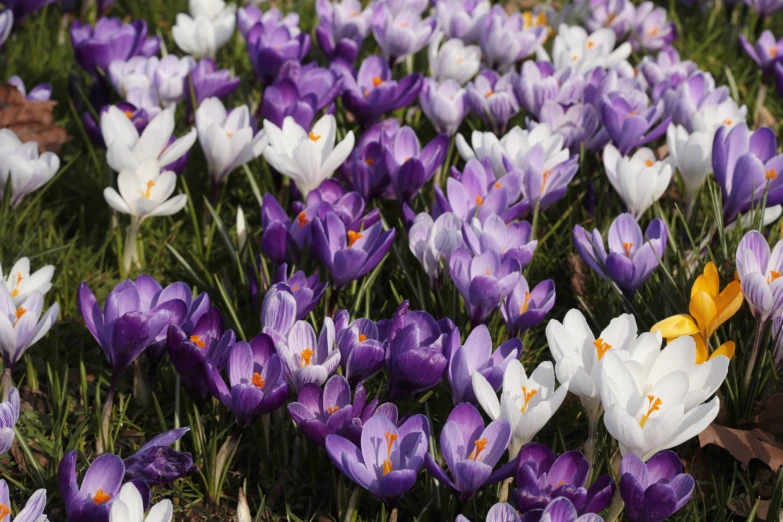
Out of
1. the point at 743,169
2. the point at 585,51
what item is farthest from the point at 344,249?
the point at 585,51

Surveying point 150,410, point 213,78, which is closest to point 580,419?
point 150,410

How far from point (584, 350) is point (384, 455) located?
0.46 meters

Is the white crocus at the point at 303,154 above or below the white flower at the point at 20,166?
above

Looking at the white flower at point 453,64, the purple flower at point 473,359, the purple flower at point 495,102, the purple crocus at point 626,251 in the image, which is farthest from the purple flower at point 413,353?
the white flower at point 453,64

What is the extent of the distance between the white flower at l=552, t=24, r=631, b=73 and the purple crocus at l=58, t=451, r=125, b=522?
Result: 89.0 inches

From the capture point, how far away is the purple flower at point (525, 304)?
→ 81.3 inches

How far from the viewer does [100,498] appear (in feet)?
5.09

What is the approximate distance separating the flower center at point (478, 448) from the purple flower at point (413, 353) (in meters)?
0.20

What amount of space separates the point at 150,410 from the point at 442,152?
3.47 ft

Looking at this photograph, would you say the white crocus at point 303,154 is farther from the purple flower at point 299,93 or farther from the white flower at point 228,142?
the purple flower at point 299,93

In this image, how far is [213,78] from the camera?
293cm

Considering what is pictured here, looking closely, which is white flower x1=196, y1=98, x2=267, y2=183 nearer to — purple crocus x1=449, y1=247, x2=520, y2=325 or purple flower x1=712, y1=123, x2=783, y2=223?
purple crocus x1=449, y1=247, x2=520, y2=325

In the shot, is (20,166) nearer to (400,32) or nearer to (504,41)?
(400,32)

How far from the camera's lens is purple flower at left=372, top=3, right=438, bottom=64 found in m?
3.36
